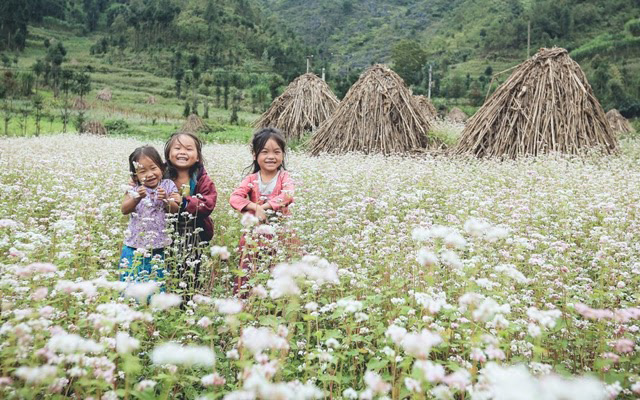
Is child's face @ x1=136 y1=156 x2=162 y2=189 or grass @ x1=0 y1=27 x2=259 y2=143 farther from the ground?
grass @ x1=0 y1=27 x2=259 y2=143

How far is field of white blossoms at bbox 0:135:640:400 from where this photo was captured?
170 cm

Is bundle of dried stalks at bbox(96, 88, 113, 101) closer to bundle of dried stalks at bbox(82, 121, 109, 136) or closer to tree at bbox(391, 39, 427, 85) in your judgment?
bundle of dried stalks at bbox(82, 121, 109, 136)

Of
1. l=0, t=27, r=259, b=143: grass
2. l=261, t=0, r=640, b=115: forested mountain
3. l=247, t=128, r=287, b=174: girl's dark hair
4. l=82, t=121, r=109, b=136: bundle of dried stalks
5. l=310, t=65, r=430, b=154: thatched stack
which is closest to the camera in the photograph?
l=247, t=128, r=287, b=174: girl's dark hair

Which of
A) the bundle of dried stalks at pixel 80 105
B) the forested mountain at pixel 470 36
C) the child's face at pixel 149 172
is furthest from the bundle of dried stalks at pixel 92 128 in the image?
the child's face at pixel 149 172

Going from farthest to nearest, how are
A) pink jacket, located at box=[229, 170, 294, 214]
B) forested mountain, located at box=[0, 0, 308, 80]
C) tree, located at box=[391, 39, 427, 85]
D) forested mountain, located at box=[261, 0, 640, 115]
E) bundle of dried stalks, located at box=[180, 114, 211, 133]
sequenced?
forested mountain, located at box=[0, 0, 308, 80], tree, located at box=[391, 39, 427, 85], forested mountain, located at box=[261, 0, 640, 115], bundle of dried stalks, located at box=[180, 114, 211, 133], pink jacket, located at box=[229, 170, 294, 214]

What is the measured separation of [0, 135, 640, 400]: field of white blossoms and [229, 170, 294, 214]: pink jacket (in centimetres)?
34

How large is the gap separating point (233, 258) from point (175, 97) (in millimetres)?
61834

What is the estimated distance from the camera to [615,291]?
301 centimetres

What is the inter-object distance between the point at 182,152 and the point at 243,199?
2.42 ft

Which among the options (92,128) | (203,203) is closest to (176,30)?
(92,128)

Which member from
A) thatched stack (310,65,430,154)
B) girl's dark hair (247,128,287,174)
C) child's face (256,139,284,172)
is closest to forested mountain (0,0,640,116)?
thatched stack (310,65,430,154)

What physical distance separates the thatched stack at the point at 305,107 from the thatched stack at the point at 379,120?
311 cm

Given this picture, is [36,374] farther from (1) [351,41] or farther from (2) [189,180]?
(1) [351,41]

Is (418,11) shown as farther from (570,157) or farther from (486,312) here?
(486,312)
